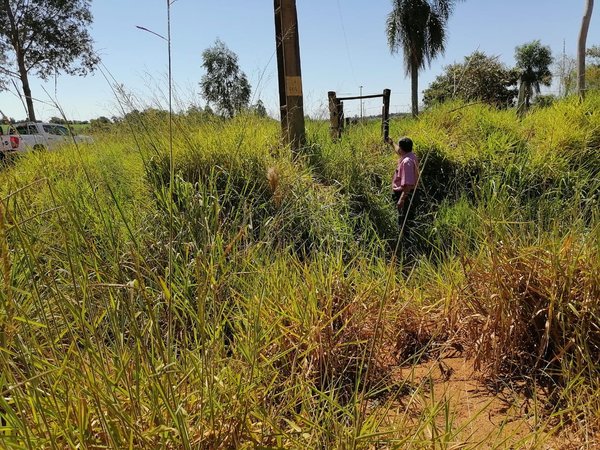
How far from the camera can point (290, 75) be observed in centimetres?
552

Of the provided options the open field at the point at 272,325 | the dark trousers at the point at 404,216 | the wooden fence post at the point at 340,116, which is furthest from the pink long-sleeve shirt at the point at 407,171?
the wooden fence post at the point at 340,116

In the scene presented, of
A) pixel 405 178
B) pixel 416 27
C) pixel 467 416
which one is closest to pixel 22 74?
pixel 467 416

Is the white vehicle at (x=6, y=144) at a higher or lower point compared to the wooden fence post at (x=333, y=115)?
lower

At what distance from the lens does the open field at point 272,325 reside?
125cm

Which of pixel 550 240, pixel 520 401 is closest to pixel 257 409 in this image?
pixel 520 401

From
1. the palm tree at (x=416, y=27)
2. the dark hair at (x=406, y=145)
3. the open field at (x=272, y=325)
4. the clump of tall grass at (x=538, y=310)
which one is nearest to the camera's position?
the open field at (x=272, y=325)

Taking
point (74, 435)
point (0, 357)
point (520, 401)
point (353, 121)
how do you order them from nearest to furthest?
point (0, 357)
point (74, 435)
point (520, 401)
point (353, 121)

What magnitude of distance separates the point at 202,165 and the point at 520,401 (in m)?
3.05

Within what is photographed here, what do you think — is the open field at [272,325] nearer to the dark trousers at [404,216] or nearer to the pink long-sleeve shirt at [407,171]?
the dark trousers at [404,216]

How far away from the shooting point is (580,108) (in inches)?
246

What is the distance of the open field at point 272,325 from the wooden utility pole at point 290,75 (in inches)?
45.1

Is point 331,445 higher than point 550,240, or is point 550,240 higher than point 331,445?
point 550,240

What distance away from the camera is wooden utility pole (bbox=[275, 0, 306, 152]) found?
527 cm

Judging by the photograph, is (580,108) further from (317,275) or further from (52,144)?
(52,144)
